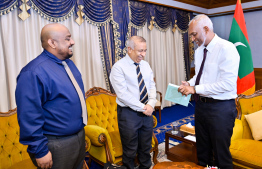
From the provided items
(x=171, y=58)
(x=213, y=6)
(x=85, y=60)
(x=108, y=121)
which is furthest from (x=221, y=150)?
(x=213, y=6)

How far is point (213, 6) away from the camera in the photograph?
6566 millimetres

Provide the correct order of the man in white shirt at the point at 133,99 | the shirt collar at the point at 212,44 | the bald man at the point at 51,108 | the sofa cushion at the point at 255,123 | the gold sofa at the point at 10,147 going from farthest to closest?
the sofa cushion at the point at 255,123 < the man in white shirt at the point at 133,99 < the gold sofa at the point at 10,147 < the shirt collar at the point at 212,44 < the bald man at the point at 51,108

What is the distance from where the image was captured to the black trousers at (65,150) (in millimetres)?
1379

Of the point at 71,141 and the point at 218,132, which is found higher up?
the point at 71,141

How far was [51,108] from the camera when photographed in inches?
53.7

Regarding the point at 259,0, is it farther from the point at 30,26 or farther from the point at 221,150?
the point at 30,26

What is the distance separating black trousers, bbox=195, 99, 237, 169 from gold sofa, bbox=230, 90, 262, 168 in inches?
12.4

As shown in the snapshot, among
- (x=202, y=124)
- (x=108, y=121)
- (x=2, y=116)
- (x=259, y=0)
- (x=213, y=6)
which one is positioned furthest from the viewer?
(x=213, y=6)

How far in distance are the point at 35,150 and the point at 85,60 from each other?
3.01 metres

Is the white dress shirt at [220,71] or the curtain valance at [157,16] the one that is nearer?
the white dress shirt at [220,71]

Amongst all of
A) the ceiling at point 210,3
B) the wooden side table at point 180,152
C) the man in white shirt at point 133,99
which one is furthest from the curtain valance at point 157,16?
the wooden side table at point 180,152

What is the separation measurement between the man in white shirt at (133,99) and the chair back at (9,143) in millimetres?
1103

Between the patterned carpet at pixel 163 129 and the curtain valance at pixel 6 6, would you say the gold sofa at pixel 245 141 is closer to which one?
the patterned carpet at pixel 163 129

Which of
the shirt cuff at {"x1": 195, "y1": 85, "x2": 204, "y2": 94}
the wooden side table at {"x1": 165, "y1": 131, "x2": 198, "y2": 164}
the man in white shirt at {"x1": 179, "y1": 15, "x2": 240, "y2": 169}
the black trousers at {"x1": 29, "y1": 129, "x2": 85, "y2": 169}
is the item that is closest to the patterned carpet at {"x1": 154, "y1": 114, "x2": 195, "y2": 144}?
the wooden side table at {"x1": 165, "y1": 131, "x2": 198, "y2": 164}
